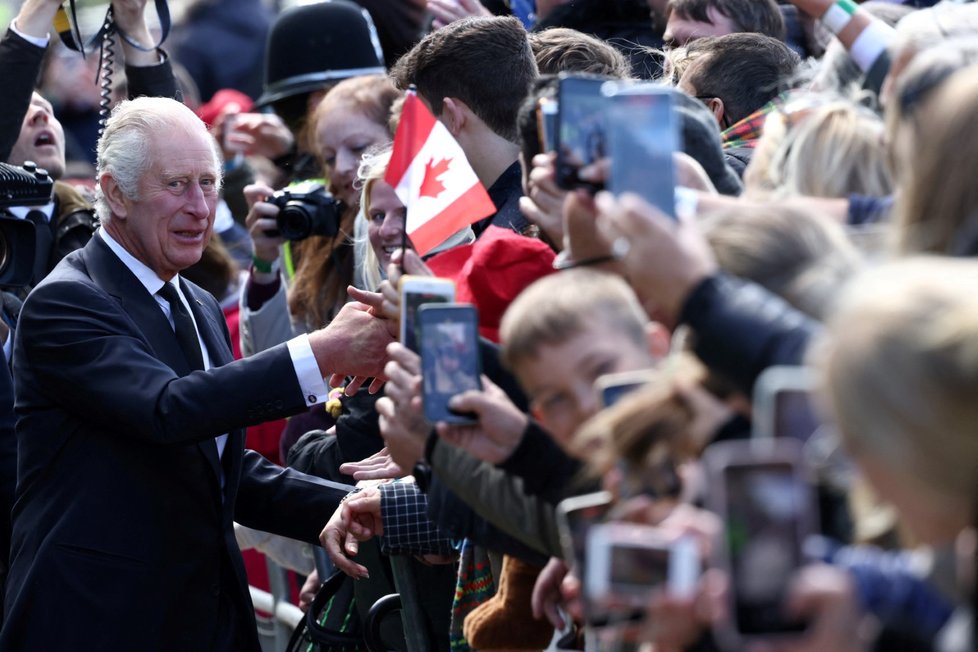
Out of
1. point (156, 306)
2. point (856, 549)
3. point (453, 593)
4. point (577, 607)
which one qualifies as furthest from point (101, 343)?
point (856, 549)

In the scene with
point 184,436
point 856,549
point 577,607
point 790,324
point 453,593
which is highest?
point 790,324

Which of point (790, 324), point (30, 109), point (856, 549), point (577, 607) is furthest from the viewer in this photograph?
point (30, 109)

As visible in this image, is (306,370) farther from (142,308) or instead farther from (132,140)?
(132,140)

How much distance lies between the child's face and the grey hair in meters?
2.13

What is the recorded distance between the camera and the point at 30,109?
583cm

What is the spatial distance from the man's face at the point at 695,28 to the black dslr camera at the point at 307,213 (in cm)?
126

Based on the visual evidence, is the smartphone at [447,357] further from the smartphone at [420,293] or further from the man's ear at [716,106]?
the man's ear at [716,106]

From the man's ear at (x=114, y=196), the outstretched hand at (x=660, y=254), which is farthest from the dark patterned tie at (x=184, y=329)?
the outstretched hand at (x=660, y=254)

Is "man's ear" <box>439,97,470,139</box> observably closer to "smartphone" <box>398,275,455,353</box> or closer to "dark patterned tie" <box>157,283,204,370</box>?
"dark patterned tie" <box>157,283,204,370</box>

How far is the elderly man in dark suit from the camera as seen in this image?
3.93 metres

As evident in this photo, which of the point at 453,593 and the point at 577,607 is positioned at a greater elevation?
the point at 577,607

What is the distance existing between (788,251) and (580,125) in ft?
1.67

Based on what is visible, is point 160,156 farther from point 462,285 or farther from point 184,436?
point 462,285

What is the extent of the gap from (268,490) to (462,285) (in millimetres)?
1482
